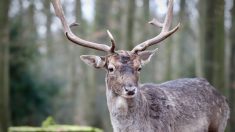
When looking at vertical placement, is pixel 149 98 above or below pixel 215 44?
below

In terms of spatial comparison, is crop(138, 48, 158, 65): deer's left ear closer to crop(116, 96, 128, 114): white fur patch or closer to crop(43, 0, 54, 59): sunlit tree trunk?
crop(116, 96, 128, 114): white fur patch

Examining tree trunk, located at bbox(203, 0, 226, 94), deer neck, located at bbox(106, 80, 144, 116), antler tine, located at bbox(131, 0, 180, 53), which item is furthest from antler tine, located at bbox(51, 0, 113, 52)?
tree trunk, located at bbox(203, 0, 226, 94)

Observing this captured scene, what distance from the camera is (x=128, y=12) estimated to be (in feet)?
57.3

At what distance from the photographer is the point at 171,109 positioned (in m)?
8.15

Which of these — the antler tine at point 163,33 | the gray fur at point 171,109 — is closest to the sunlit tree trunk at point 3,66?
the antler tine at point 163,33

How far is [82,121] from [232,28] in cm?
811

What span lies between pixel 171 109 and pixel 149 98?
0.44 m

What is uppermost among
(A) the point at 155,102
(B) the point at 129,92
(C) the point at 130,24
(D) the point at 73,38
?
(C) the point at 130,24

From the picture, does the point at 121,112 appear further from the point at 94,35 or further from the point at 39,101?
the point at 94,35

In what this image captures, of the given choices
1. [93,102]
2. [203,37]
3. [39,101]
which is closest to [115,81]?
[203,37]

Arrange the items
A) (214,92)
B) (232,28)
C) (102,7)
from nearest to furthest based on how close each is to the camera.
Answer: (214,92) → (232,28) → (102,7)

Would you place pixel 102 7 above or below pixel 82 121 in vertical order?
above

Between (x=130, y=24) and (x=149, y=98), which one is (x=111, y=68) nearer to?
(x=149, y=98)

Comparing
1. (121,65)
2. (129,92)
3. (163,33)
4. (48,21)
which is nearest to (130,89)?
(129,92)
